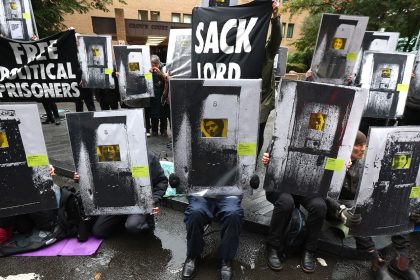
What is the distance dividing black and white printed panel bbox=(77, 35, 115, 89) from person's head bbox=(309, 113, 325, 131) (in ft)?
15.3

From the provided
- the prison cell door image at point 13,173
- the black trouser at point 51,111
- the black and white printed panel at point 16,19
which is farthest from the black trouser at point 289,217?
the black trouser at point 51,111

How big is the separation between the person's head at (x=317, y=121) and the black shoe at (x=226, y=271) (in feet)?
4.84

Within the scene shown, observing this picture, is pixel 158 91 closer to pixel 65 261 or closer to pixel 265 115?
pixel 265 115

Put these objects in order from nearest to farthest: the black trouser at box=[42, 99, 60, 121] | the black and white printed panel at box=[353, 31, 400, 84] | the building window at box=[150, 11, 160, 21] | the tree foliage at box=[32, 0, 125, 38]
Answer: the black and white printed panel at box=[353, 31, 400, 84], the black trouser at box=[42, 99, 60, 121], the tree foliage at box=[32, 0, 125, 38], the building window at box=[150, 11, 160, 21]

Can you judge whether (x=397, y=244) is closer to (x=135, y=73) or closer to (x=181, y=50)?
(x=181, y=50)

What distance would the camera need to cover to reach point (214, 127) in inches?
110

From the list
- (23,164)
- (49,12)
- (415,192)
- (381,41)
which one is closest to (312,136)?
(415,192)

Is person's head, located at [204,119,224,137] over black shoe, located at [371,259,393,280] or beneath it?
over

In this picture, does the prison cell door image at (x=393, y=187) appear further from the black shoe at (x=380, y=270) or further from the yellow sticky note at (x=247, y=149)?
the yellow sticky note at (x=247, y=149)

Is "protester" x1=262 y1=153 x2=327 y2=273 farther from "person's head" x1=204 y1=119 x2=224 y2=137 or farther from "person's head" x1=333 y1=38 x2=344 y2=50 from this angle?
"person's head" x1=333 y1=38 x2=344 y2=50

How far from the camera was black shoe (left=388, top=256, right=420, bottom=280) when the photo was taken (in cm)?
269

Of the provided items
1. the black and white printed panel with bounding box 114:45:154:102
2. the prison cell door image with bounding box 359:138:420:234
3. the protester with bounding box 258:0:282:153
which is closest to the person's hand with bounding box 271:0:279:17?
the protester with bounding box 258:0:282:153

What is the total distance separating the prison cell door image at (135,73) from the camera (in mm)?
5992

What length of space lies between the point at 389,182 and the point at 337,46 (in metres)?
2.16
